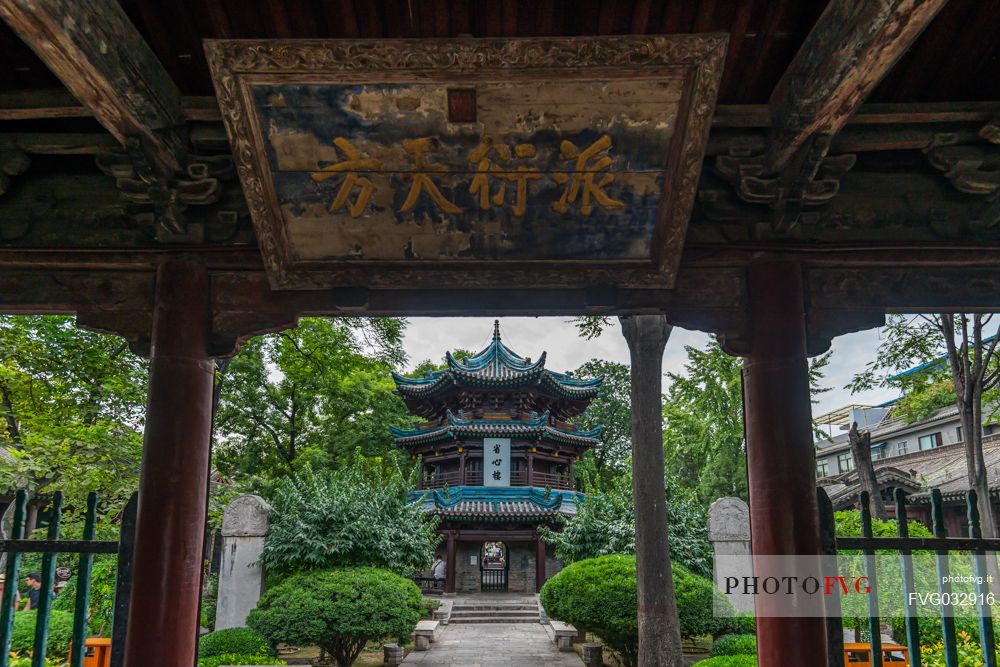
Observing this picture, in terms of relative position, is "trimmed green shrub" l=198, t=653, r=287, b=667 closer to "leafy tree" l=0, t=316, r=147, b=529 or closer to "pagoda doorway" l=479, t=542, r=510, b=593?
"leafy tree" l=0, t=316, r=147, b=529

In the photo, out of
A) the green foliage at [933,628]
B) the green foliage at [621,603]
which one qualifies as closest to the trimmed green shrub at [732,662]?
the green foliage at [933,628]

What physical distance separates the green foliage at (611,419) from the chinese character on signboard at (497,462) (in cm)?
1212

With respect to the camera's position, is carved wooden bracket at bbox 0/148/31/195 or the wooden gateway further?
carved wooden bracket at bbox 0/148/31/195

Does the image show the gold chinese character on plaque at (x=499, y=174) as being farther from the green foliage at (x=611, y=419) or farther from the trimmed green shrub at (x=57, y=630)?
the green foliage at (x=611, y=419)

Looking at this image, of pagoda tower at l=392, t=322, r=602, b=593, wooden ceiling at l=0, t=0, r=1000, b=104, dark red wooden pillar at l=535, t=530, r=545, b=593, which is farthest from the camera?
pagoda tower at l=392, t=322, r=602, b=593

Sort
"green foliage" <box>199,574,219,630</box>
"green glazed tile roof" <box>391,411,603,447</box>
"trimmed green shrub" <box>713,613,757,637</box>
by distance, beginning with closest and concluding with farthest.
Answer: "trimmed green shrub" <box>713,613,757,637</box>, "green foliage" <box>199,574,219,630</box>, "green glazed tile roof" <box>391,411,603,447</box>

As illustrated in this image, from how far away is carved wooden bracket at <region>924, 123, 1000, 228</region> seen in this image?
3633 mm

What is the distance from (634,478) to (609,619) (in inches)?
95.4

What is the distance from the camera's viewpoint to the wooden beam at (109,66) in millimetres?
2414

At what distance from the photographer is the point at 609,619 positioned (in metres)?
10.4

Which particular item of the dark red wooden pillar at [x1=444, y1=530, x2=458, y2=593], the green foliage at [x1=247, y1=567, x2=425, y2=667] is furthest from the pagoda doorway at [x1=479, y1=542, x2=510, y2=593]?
the green foliage at [x1=247, y1=567, x2=425, y2=667]

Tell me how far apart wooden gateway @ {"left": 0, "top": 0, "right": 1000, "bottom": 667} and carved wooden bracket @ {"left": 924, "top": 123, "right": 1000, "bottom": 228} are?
0.01 m

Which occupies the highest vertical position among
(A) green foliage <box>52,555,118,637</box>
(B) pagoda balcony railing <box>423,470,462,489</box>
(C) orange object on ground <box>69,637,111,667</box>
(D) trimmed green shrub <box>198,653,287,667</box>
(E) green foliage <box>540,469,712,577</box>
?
(B) pagoda balcony railing <box>423,470,462,489</box>

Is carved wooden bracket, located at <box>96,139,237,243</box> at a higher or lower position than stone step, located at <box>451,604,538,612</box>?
higher
